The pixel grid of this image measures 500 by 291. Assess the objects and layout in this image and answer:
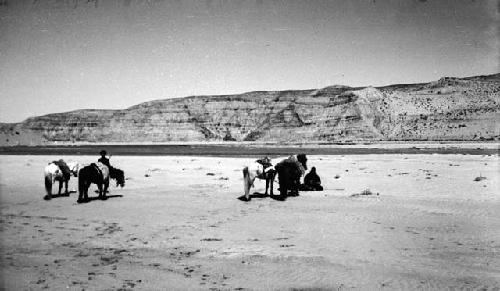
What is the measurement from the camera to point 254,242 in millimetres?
8781

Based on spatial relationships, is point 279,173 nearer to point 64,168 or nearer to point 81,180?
point 81,180

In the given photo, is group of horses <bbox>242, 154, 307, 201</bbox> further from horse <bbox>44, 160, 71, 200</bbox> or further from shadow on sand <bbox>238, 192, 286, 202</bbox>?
horse <bbox>44, 160, 71, 200</bbox>

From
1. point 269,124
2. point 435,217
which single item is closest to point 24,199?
point 435,217

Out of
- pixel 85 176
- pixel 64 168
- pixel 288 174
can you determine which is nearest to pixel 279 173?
pixel 288 174

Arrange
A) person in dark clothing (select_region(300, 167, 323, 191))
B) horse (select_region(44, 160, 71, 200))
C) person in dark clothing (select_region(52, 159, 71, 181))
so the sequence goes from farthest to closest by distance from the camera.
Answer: person in dark clothing (select_region(300, 167, 323, 191))
person in dark clothing (select_region(52, 159, 71, 181))
horse (select_region(44, 160, 71, 200))

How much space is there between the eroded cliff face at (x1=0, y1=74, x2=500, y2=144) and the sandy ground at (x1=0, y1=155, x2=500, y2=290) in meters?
100

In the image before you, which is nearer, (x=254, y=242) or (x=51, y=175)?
(x=254, y=242)

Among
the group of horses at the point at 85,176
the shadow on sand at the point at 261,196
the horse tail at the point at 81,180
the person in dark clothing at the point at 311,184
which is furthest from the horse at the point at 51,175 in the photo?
the person in dark clothing at the point at 311,184

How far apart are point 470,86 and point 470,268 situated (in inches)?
5646

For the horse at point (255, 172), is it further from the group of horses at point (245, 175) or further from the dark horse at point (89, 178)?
the dark horse at point (89, 178)

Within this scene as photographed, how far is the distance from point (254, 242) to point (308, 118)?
452 ft

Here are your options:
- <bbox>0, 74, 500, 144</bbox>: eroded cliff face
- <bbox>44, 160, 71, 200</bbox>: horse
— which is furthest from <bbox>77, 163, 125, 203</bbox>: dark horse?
<bbox>0, 74, 500, 144</bbox>: eroded cliff face

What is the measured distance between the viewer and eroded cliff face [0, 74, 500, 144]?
11412cm

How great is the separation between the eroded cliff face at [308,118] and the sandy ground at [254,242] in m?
100
